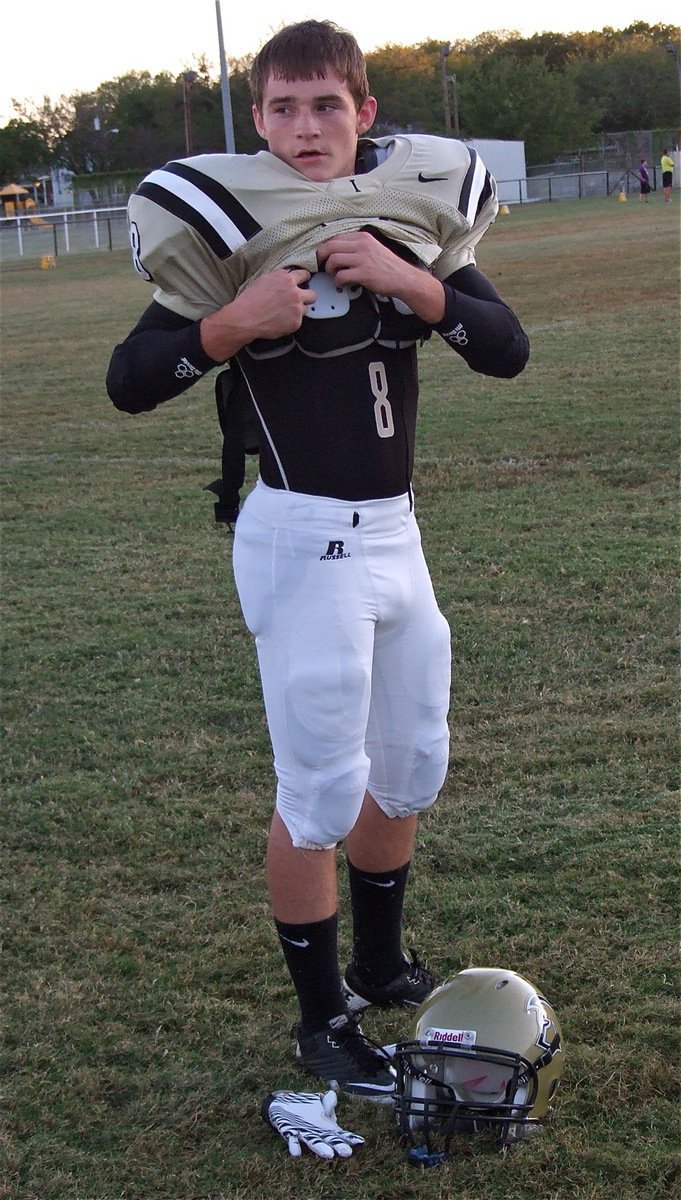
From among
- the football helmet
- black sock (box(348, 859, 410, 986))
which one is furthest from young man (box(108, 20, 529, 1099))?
the football helmet

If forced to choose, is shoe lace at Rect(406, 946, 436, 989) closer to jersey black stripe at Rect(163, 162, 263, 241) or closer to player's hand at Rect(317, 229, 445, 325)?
player's hand at Rect(317, 229, 445, 325)

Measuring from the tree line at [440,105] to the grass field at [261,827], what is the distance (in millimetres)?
→ 54509

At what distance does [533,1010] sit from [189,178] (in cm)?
165

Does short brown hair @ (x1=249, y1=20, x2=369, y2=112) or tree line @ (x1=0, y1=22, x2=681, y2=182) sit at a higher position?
tree line @ (x1=0, y1=22, x2=681, y2=182)

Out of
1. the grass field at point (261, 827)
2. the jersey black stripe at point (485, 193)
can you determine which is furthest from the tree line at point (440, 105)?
the jersey black stripe at point (485, 193)

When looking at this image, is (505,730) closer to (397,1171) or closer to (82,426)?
(397,1171)

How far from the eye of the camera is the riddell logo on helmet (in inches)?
89.4

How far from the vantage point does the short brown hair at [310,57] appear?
2.18 meters

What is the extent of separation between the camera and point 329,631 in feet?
7.20

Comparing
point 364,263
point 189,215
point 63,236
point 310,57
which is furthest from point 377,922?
point 63,236

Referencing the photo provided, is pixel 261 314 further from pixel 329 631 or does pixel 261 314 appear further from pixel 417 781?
pixel 417 781

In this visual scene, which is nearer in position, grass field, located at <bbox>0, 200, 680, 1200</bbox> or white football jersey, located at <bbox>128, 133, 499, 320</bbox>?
white football jersey, located at <bbox>128, 133, 499, 320</bbox>

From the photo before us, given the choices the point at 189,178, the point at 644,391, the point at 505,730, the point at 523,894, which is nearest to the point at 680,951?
the point at 523,894

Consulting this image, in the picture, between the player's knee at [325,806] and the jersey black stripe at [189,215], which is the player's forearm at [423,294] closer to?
the jersey black stripe at [189,215]
